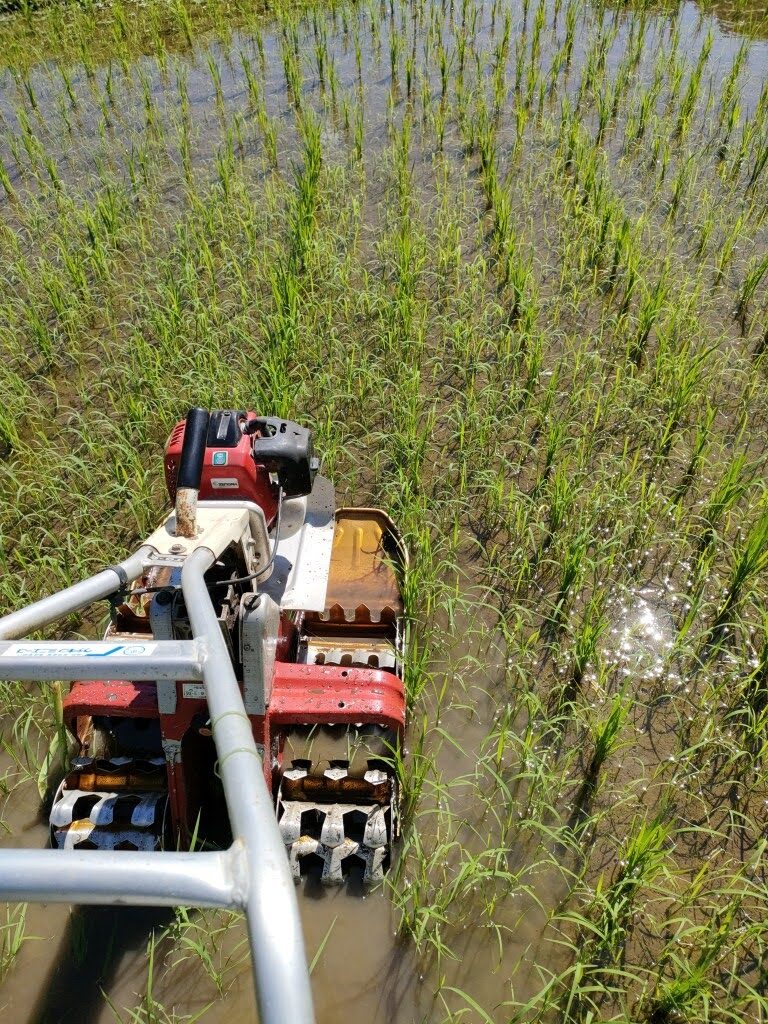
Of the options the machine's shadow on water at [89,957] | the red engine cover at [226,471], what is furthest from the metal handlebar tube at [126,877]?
the red engine cover at [226,471]

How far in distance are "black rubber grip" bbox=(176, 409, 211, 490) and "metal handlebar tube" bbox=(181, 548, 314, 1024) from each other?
106 cm

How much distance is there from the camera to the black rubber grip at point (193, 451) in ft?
7.25

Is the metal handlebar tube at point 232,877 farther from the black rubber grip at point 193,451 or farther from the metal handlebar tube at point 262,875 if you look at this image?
the black rubber grip at point 193,451

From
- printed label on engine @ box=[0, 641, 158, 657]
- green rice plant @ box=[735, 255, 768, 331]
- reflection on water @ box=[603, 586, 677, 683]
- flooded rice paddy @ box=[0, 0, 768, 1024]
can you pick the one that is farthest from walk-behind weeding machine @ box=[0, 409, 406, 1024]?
green rice plant @ box=[735, 255, 768, 331]

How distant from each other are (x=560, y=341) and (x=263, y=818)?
414 cm

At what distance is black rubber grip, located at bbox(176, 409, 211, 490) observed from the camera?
221 cm

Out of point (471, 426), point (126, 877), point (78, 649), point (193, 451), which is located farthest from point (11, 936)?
point (471, 426)

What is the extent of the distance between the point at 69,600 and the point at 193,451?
0.69 m

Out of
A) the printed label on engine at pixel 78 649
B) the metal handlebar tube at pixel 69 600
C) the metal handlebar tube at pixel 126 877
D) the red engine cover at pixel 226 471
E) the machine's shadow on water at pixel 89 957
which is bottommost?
the machine's shadow on water at pixel 89 957

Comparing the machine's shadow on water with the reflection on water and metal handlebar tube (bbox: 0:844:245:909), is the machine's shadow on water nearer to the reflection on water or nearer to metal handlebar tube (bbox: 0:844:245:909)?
metal handlebar tube (bbox: 0:844:245:909)

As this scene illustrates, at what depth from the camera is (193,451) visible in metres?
2.26

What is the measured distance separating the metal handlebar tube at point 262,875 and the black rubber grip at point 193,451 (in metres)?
1.06

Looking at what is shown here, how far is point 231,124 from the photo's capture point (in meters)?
6.80

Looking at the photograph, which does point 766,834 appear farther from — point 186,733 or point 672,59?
point 672,59
